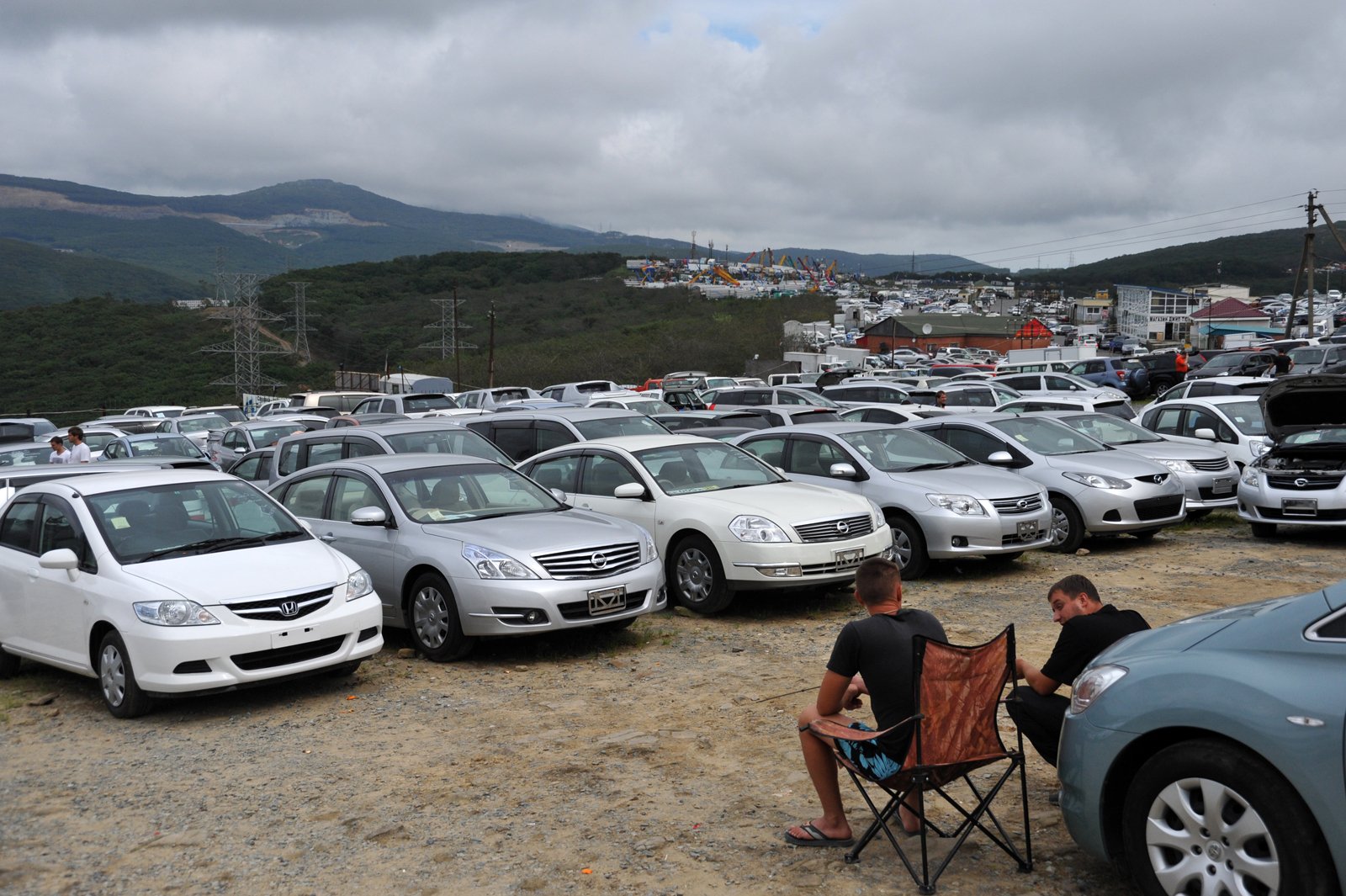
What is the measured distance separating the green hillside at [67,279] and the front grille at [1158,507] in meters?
143

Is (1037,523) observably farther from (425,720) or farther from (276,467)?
Result: (276,467)

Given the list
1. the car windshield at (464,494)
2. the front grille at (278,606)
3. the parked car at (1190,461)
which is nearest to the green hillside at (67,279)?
the parked car at (1190,461)

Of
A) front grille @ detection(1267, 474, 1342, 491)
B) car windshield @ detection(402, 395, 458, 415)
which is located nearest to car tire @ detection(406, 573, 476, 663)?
front grille @ detection(1267, 474, 1342, 491)

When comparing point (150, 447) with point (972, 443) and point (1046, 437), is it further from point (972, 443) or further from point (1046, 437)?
point (1046, 437)

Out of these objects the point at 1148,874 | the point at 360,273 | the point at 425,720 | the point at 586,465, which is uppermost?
the point at 360,273

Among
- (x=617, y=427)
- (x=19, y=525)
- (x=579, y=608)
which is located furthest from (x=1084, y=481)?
(x=19, y=525)

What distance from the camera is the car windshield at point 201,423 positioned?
3008 centimetres

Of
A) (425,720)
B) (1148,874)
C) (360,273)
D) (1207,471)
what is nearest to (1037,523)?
(1207,471)

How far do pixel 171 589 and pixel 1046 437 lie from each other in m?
10.4

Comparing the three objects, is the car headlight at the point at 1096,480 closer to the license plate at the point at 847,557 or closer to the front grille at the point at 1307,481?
the front grille at the point at 1307,481

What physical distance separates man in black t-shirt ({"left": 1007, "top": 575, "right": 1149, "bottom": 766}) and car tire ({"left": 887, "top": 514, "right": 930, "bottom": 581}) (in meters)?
6.52

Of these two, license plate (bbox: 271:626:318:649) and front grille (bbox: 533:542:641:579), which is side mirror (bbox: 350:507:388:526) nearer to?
front grille (bbox: 533:542:641:579)

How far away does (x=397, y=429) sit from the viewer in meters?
13.6

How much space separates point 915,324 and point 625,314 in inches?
1180
